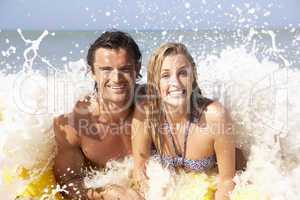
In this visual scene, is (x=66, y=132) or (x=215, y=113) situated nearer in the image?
(x=215, y=113)

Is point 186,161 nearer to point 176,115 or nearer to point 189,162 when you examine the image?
point 189,162

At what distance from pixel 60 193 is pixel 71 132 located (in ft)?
0.48

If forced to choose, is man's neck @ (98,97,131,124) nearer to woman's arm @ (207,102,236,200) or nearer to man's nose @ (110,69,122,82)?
man's nose @ (110,69,122,82)

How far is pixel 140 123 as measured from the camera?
1.27m

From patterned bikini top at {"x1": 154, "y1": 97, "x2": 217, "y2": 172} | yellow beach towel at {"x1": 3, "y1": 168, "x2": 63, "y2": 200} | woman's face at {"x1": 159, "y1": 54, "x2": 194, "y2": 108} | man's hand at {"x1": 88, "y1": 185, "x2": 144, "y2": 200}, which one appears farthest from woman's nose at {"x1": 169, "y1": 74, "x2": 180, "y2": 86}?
yellow beach towel at {"x1": 3, "y1": 168, "x2": 63, "y2": 200}

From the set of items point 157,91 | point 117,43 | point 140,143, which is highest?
point 117,43

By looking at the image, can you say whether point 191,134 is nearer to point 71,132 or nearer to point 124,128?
point 124,128

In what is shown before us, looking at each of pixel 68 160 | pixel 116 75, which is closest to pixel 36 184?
pixel 68 160

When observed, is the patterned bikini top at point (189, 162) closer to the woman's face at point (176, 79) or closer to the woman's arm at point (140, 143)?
the woman's arm at point (140, 143)

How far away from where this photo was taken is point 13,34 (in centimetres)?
499

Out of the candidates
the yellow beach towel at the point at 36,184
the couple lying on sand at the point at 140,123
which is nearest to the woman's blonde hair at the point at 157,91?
the couple lying on sand at the point at 140,123

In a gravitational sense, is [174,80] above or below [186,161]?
above

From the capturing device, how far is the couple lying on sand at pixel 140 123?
48.4 inches

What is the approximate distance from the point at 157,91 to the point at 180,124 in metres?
0.10
